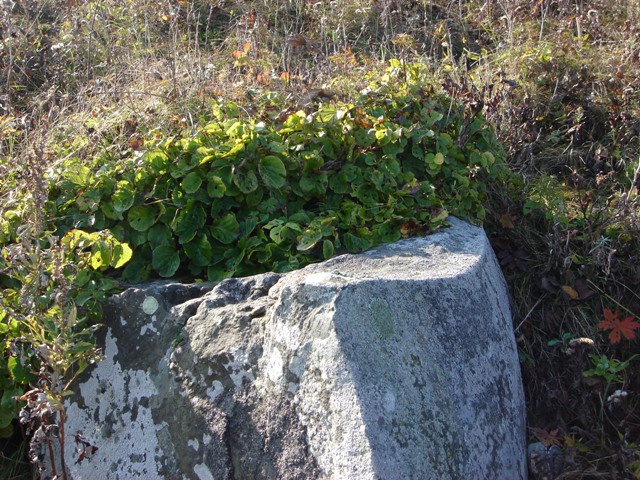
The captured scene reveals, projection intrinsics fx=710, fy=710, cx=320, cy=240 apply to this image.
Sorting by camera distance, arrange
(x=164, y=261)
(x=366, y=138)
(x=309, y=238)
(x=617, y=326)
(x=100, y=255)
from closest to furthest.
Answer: (x=100, y=255) < (x=309, y=238) < (x=164, y=261) < (x=617, y=326) < (x=366, y=138)

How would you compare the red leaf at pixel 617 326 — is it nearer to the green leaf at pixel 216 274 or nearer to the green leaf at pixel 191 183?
the green leaf at pixel 216 274

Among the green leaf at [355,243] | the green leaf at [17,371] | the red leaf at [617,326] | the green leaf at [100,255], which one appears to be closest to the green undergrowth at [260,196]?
the green leaf at [355,243]

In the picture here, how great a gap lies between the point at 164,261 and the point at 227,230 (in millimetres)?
282

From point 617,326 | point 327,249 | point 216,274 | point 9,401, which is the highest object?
point 327,249

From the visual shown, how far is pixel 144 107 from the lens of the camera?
4.06 metres

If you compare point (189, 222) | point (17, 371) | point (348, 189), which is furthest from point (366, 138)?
point (17, 371)

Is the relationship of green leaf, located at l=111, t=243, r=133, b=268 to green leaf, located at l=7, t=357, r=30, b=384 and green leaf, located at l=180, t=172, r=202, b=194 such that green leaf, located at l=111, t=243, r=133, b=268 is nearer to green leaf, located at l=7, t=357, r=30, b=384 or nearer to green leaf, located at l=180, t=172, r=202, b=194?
green leaf, located at l=180, t=172, r=202, b=194

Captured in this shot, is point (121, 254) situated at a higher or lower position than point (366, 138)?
lower

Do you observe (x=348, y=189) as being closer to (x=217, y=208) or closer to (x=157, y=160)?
(x=217, y=208)

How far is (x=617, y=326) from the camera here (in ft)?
9.95

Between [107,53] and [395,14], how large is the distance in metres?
2.23

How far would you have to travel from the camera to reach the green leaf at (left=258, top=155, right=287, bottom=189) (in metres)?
2.94

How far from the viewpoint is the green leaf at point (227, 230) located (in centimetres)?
288

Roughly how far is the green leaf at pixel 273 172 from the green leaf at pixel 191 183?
26 cm
